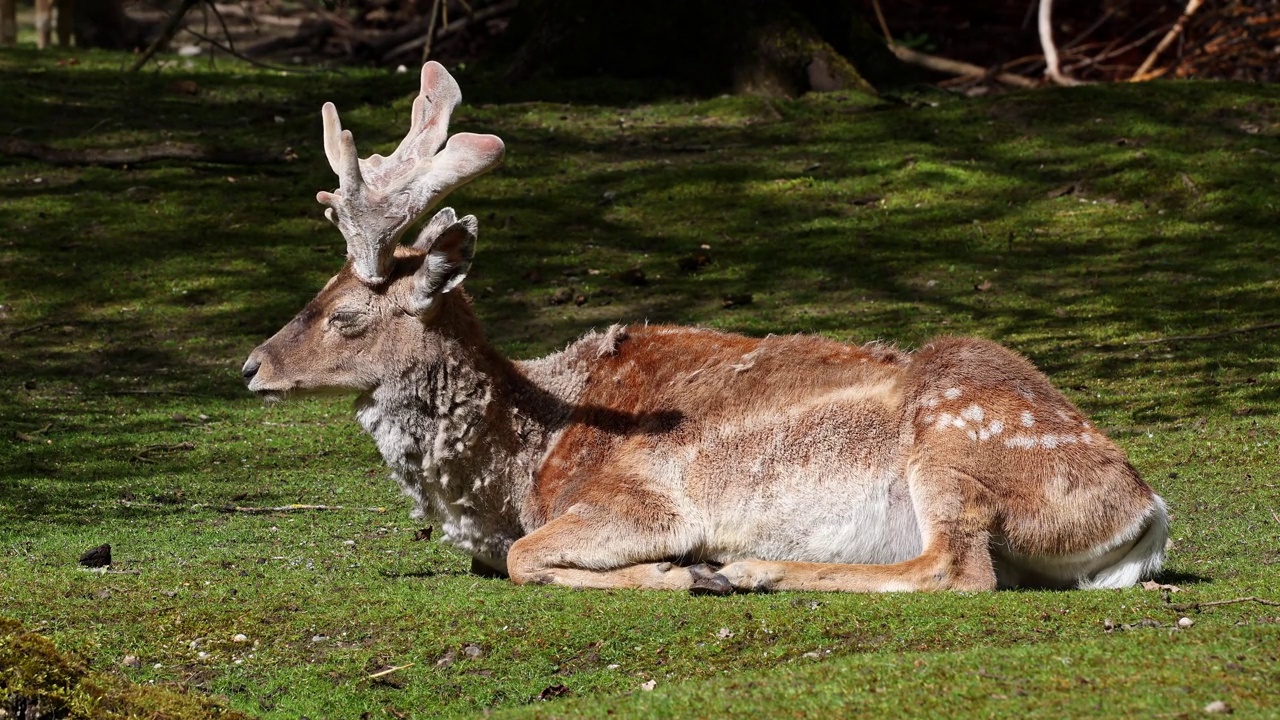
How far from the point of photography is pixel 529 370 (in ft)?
26.7

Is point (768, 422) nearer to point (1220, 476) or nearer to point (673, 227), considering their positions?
point (1220, 476)

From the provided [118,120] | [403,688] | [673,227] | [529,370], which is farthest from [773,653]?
[118,120]

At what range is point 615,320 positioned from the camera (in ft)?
44.4

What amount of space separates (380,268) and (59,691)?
299 cm

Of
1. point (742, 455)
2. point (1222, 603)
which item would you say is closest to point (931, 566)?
point (742, 455)

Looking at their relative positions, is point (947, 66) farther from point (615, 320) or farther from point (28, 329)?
point (28, 329)

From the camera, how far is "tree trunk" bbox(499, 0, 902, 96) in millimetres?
18016

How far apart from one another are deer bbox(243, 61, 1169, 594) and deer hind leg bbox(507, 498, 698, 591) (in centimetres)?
1

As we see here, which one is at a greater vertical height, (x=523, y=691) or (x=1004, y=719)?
(x=1004, y=719)

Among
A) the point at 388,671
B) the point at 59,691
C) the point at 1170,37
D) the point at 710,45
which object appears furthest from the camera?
the point at 1170,37

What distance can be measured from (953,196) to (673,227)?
9.66 ft

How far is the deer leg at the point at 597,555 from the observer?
286 inches

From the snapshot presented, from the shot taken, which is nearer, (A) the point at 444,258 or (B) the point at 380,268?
(A) the point at 444,258

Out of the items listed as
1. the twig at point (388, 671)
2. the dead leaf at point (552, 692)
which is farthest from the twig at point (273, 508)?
the dead leaf at point (552, 692)
